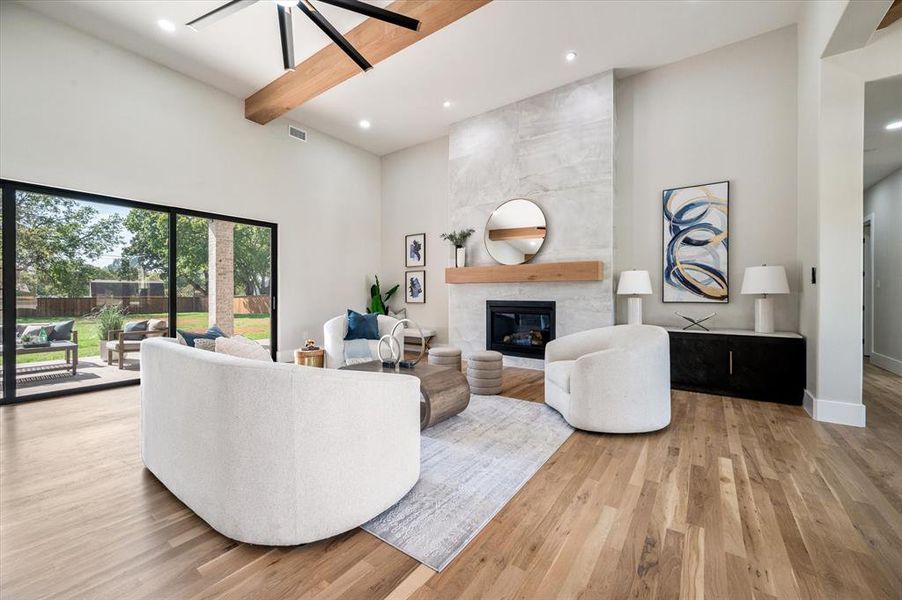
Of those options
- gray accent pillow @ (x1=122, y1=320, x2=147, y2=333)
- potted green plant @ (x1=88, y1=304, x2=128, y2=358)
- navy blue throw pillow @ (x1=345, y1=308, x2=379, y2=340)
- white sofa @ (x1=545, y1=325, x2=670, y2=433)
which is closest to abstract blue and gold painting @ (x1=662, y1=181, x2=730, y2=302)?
white sofa @ (x1=545, y1=325, x2=670, y2=433)

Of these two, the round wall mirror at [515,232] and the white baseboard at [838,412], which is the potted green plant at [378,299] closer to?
the round wall mirror at [515,232]

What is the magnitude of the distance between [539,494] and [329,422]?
3.74ft

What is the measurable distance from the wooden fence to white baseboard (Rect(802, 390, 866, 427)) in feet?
20.1

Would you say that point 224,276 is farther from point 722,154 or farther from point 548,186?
point 722,154

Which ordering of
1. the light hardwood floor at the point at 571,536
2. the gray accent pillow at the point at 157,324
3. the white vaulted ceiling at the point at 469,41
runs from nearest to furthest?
the light hardwood floor at the point at 571,536
the white vaulted ceiling at the point at 469,41
the gray accent pillow at the point at 157,324

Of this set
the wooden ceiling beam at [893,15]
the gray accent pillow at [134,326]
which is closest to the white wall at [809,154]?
the wooden ceiling beam at [893,15]

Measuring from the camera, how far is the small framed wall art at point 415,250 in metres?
6.57

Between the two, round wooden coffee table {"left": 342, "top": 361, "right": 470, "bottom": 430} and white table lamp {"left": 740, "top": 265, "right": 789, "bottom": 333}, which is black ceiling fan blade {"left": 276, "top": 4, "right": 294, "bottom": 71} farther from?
white table lamp {"left": 740, "top": 265, "right": 789, "bottom": 333}

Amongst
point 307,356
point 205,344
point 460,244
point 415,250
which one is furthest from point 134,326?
point 460,244

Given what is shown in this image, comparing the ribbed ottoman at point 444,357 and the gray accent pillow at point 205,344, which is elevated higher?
the gray accent pillow at point 205,344

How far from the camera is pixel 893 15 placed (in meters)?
2.58

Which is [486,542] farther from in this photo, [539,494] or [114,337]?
[114,337]

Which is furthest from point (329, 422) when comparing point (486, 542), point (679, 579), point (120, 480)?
point (120, 480)

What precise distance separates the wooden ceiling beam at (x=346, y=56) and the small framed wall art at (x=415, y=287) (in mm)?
3137
